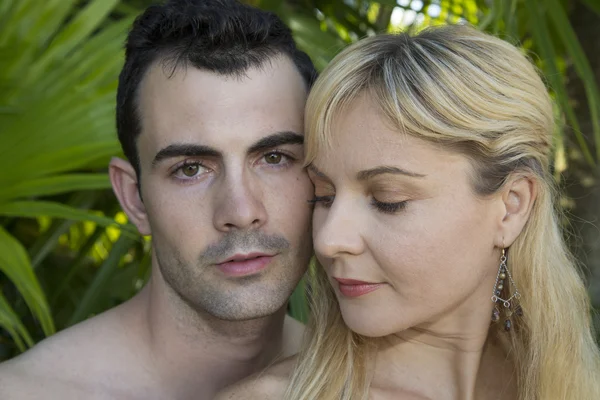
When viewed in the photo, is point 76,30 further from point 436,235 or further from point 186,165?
point 436,235

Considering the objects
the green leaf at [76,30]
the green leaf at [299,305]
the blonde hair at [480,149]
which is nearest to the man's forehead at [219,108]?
the blonde hair at [480,149]

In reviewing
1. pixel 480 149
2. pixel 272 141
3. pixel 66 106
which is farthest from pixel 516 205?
pixel 66 106

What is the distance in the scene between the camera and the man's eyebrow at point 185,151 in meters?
2.46

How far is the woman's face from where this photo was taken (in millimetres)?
2020

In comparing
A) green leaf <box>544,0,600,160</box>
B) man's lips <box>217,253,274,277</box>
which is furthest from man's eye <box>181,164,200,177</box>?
green leaf <box>544,0,600,160</box>

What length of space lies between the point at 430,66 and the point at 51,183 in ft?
4.43

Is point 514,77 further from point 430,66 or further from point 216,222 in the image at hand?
point 216,222

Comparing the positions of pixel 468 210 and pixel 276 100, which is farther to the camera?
pixel 276 100

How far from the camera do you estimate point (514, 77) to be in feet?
6.91

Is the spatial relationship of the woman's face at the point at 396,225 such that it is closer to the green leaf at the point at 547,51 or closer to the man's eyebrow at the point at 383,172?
the man's eyebrow at the point at 383,172

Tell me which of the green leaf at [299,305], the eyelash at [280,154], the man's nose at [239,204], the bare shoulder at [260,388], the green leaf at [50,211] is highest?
the eyelash at [280,154]

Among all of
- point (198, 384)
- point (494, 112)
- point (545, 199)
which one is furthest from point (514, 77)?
point (198, 384)

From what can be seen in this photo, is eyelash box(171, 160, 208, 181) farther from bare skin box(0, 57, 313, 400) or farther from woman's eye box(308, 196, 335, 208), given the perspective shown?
woman's eye box(308, 196, 335, 208)

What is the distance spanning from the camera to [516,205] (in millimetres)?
2176
